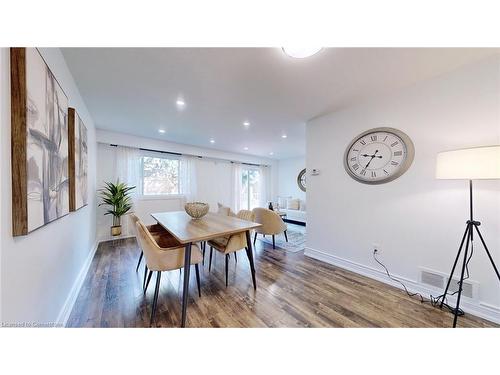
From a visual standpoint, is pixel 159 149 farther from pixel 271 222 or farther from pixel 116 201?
pixel 271 222

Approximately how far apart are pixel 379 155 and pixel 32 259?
320 cm

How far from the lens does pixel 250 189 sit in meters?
6.39

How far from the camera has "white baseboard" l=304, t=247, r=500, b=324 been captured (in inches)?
58.2

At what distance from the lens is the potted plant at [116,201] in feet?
11.4

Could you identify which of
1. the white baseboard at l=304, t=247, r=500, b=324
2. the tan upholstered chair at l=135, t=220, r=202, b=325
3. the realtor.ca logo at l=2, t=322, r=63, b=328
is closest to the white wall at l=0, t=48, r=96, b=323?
the realtor.ca logo at l=2, t=322, r=63, b=328

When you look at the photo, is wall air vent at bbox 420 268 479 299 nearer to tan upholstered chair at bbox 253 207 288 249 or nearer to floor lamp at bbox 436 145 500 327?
floor lamp at bbox 436 145 500 327

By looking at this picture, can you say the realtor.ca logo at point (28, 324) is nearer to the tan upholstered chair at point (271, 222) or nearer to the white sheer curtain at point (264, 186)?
the tan upholstered chair at point (271, 222)

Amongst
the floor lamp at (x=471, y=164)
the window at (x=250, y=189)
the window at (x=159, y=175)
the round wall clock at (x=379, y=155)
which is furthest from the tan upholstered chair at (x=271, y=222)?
the window at (x=250, y=189)

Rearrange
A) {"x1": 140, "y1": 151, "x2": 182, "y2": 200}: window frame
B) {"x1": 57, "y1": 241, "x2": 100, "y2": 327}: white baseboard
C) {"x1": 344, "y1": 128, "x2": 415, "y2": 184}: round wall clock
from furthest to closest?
{"x1": 140, "y1": 151, "x2": 182, "y2": 200}: window frame < {"x1": 344, "y1": 128, "x2": 415, "y2": 184}: round wall clock < {"x1": 57, "y1": 241, "x2": 100, "y2": 327}: white baseboard

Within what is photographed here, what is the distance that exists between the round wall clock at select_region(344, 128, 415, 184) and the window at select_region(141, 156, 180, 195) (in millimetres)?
4133

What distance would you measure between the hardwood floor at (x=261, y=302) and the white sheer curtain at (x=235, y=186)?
335 cm

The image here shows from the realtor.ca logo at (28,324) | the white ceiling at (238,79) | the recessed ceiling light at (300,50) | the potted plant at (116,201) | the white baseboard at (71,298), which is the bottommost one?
the white baseboard at (71,298)

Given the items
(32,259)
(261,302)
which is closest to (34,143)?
(32,259)
